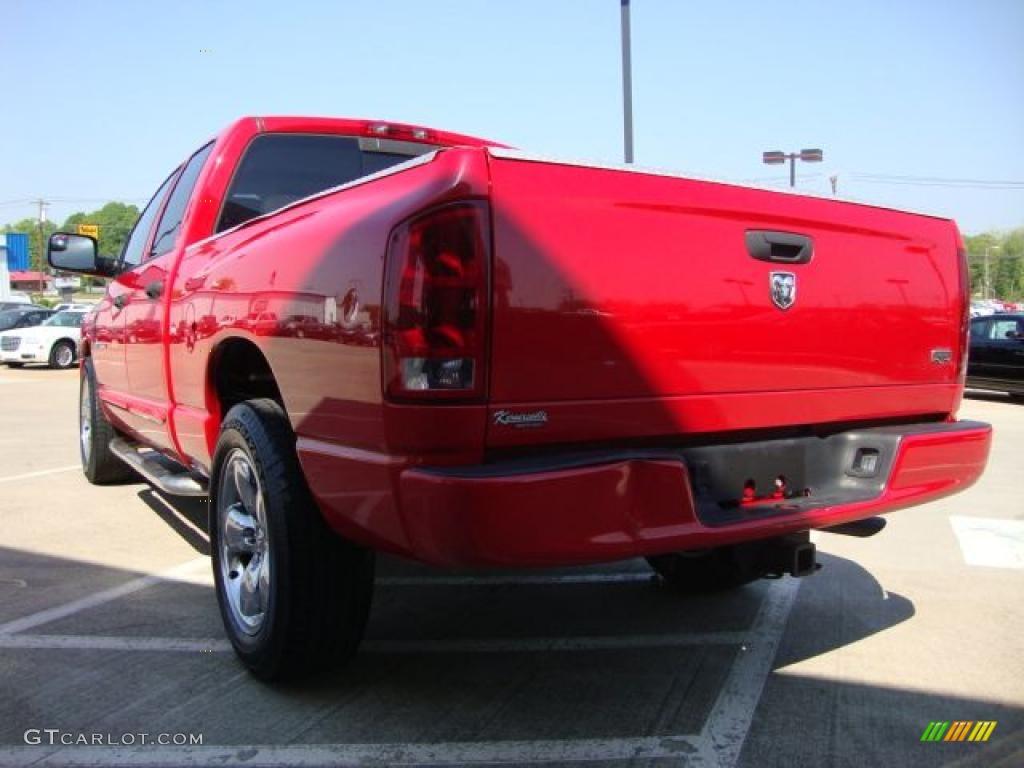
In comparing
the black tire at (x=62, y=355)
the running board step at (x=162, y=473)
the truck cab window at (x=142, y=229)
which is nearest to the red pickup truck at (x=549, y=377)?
the running board step at (x=162, y=473)

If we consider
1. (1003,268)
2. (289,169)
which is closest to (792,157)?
(289,169)

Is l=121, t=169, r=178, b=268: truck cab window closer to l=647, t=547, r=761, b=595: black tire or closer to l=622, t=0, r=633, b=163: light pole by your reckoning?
l=647, t=547, r=761, b=595: black tire

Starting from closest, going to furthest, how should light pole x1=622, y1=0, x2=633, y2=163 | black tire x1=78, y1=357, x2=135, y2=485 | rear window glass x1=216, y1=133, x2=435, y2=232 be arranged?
rear window glass x1=216, y1=133, x2=435, y2=232, black tire x1=78, y1=357, x2=135, y2=485, light pole x1=622, y1=0, x2=633, y2=163

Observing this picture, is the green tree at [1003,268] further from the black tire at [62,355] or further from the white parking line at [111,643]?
the white parking line at [111,643]

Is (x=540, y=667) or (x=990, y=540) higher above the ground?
(x=540, y=667)

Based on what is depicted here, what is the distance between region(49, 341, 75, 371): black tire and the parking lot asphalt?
63.5ft

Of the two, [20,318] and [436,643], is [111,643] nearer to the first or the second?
[436,643]

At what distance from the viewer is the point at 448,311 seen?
7.62 ft

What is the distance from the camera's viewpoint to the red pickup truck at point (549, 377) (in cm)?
233

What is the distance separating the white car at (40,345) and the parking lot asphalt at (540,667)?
19.2 metres

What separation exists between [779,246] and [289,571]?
188cm

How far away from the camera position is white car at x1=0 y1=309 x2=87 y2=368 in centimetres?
2238

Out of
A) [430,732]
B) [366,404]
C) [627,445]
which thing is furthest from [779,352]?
[430,732]

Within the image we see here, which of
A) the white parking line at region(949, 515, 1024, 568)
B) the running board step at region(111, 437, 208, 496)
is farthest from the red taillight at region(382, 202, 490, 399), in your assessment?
the white parking line at region(949, 515, 1024, 568)
